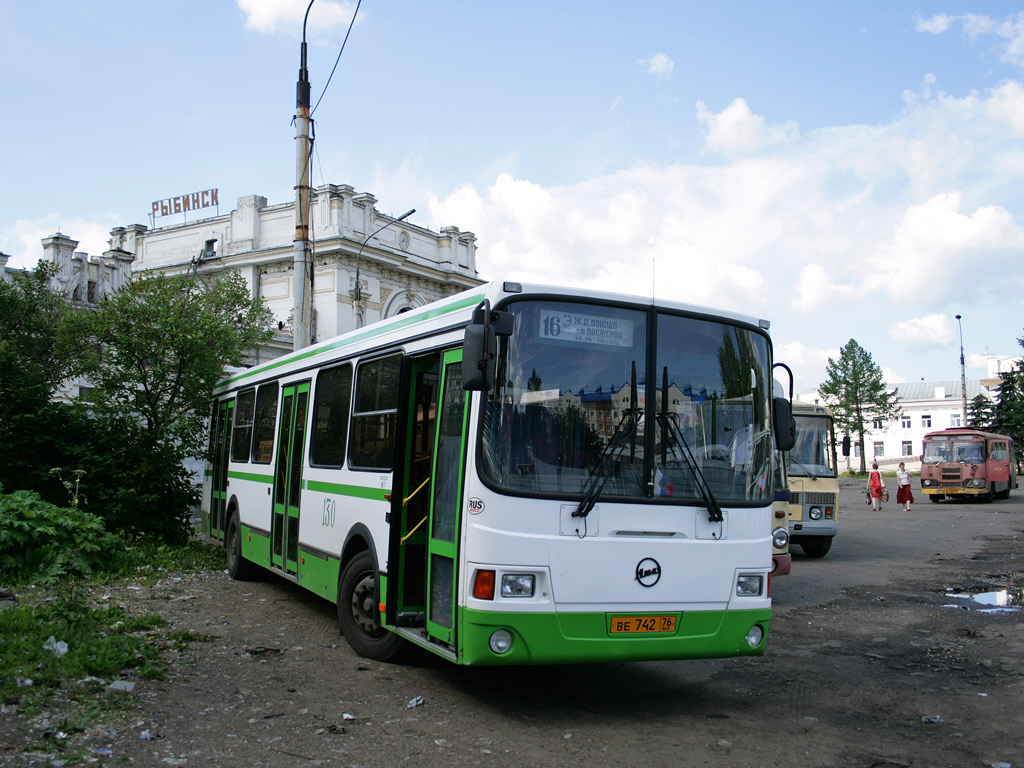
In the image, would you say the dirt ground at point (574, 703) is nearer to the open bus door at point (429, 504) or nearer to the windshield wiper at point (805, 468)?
the open bus door at point (429, 504)

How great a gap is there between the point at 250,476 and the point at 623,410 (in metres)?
7.13

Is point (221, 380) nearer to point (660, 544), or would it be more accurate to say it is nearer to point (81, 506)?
point (81, 506)

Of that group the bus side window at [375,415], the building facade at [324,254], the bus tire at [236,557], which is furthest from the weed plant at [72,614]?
the building facade at [324,254]

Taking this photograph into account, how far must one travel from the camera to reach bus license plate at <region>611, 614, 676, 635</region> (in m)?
5.98

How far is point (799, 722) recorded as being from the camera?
20.5 ft

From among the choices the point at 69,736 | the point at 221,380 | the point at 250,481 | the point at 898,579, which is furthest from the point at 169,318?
the point at 898,579

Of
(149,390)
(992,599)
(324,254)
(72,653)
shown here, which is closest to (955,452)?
(992,599)

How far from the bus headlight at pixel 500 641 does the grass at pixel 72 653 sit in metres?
2.43

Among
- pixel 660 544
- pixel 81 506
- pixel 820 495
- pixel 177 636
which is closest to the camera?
pixel 660 544

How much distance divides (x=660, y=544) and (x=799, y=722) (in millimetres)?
1589

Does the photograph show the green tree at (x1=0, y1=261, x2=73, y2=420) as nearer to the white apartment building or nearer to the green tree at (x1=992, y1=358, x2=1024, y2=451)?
the green tree at (x1=992, y1=358, x2=1024, y2=451)

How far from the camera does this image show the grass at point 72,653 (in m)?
5.83

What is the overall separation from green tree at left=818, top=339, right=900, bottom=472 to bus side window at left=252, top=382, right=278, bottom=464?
229 feet

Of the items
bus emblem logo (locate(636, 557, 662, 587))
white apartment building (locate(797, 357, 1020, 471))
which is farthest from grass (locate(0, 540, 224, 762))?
white apartment building (locate(797, 357, 1020, 471))
